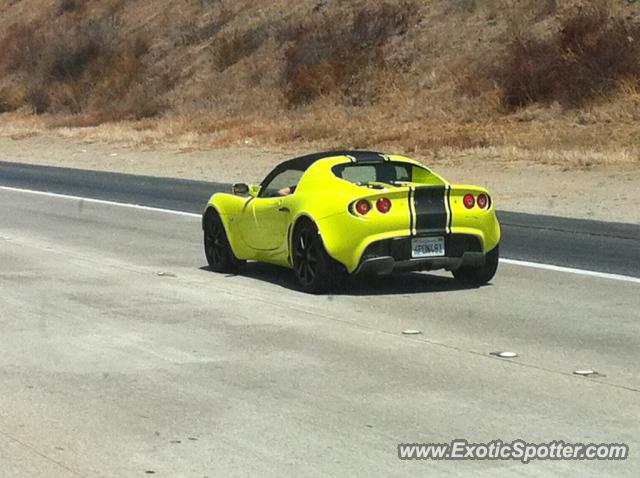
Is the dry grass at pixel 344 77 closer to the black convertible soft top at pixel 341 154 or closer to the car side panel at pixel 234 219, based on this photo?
the car side panel at pixel 234 219

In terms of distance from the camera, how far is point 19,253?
1672cm

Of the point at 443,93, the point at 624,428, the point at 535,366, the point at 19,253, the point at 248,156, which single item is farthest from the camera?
the point at 443,93

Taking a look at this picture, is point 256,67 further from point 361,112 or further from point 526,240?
point 526,240

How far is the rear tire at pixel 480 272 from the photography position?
13203 mm

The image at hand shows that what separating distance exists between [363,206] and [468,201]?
1059mm

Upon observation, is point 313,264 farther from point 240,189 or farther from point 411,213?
point 240,189

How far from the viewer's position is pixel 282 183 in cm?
1410

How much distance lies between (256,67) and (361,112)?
10.8 metres

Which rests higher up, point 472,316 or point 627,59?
point 627,59

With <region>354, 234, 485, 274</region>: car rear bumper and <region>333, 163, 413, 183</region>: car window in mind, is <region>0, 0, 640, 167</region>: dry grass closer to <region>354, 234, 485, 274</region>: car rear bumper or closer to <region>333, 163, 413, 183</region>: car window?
<region>333, 163, 413, 183</region>: car window

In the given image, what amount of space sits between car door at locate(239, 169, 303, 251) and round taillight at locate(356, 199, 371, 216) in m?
0.95

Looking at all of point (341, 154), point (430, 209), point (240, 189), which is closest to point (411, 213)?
point (430, 209)

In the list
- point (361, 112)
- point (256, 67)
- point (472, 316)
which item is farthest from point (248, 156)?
point (472, 316)

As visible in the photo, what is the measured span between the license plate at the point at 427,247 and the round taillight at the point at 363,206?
51cm
